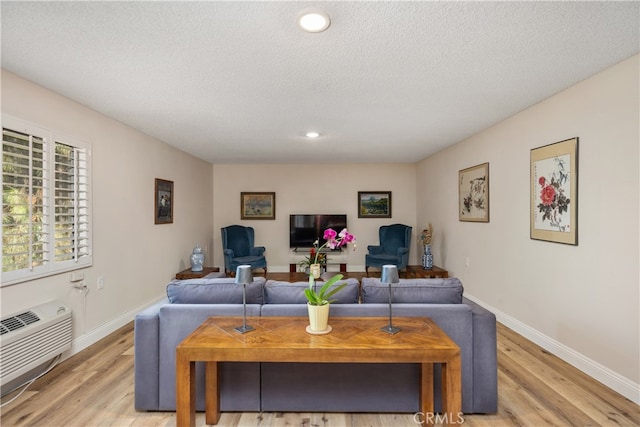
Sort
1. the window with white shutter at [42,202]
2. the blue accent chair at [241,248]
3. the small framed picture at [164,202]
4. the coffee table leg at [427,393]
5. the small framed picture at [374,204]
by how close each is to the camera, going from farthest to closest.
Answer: the small framed picture at [374,204] → the blue accent chair at [241,248] → the small framed picture at [164,202] → the window with white shutter at [42,202] → the coffee table leg at [427,393]

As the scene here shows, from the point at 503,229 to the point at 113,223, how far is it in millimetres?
4380

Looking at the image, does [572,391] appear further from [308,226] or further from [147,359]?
[308,226]

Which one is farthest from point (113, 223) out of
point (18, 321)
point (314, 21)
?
point (314, 21)

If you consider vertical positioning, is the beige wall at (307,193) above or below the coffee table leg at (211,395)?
above

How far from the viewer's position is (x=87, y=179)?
3.19 meters

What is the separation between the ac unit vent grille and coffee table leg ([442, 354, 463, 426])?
2.89 metres

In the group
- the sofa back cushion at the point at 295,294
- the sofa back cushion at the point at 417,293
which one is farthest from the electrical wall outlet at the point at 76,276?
→ the sofa back cushion at the point at 417,293

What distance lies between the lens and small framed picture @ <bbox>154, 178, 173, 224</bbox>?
454 centimetres

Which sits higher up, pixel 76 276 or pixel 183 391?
pixel 76 276

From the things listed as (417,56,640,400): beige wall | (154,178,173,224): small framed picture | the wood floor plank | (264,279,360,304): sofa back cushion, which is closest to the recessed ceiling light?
(264,279,360,304): sofa back cushion

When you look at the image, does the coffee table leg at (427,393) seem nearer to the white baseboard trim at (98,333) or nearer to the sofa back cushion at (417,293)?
the sofa back cushion at (417,293)

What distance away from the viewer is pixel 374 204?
706 cm

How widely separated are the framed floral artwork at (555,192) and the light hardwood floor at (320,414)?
1.13m

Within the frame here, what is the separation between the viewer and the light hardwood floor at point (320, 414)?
2.02 metres
